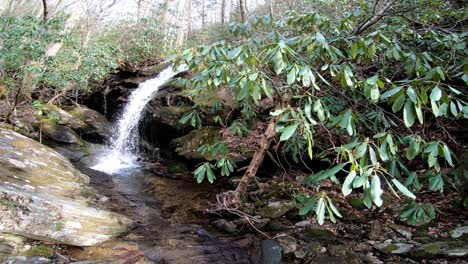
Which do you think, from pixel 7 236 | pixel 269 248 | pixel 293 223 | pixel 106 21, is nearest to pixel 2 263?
pixel 7 236

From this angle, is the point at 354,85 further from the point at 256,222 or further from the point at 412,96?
the point at 256,222

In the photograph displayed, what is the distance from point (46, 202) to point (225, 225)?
101 inches

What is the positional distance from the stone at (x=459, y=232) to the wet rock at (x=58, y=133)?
1000 centimetres

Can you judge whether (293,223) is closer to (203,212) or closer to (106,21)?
(203,212)

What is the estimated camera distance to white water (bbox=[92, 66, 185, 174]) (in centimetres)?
946

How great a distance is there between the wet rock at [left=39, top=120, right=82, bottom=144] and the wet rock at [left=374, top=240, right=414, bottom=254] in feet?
30.5

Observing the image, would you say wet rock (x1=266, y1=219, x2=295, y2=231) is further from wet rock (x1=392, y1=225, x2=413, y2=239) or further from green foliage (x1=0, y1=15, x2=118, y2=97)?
green foliage (x1=0, y1=15, x2=118, y2=97)

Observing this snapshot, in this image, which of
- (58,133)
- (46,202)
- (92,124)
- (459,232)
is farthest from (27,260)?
(92,124)

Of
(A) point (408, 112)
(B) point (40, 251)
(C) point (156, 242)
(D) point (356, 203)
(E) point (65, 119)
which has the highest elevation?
(A) point (408, 112)

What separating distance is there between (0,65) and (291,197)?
23.6 ft

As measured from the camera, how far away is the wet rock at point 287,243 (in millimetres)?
4246

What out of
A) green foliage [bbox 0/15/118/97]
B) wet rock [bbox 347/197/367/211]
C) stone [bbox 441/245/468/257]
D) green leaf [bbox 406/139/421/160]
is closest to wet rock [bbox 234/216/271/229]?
wet rock [bbox 347/197/367/211]

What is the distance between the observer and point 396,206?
16.4 feet

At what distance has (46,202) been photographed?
4379mm
